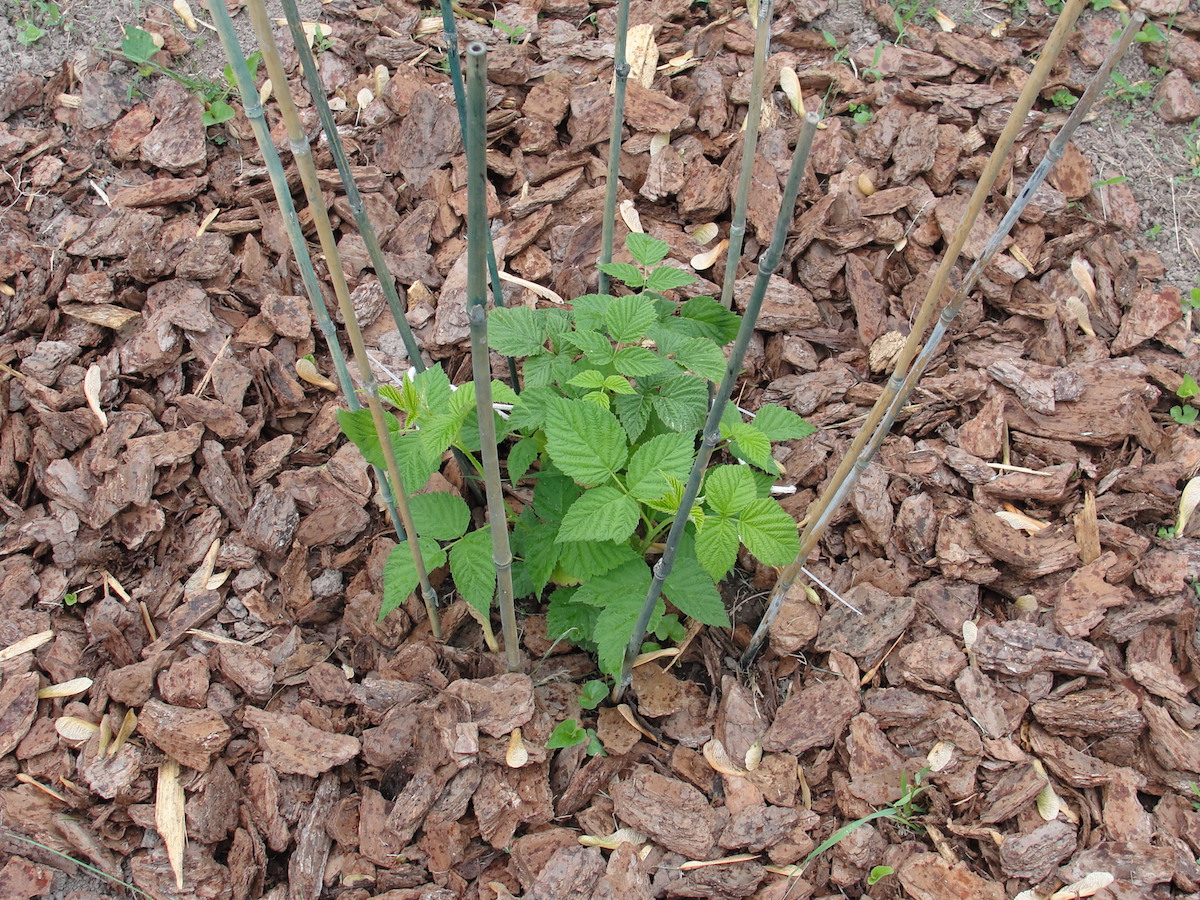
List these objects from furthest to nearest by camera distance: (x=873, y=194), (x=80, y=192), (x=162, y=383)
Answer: (x=873, y=194)
(x=80, y=192)
(x=162, y=383)

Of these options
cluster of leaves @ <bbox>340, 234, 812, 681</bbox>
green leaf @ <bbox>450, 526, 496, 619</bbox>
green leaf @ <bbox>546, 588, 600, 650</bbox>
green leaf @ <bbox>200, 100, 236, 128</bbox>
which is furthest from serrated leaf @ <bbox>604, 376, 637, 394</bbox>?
green leaf @ <bbox>200, 100, 236, 128</bbox>

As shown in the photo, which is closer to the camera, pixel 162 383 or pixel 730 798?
pixel 730 798

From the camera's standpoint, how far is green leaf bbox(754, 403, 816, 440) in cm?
156

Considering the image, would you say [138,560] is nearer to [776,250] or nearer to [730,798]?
[730,798]

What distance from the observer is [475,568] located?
1420 millimetres

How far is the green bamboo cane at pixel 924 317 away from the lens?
84 cm

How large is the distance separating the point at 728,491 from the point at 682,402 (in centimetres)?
27

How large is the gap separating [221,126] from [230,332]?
0.65 metres

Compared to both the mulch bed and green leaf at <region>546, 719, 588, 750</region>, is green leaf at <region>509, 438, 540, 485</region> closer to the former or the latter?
the mulch bed

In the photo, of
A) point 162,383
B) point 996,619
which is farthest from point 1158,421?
point 162,383

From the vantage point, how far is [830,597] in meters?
1.74

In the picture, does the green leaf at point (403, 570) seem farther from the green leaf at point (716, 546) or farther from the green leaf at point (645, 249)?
the green leaf at point (645, 249)

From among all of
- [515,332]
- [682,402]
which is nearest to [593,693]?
[682,402]

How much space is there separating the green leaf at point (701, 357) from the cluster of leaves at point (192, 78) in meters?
1.47
